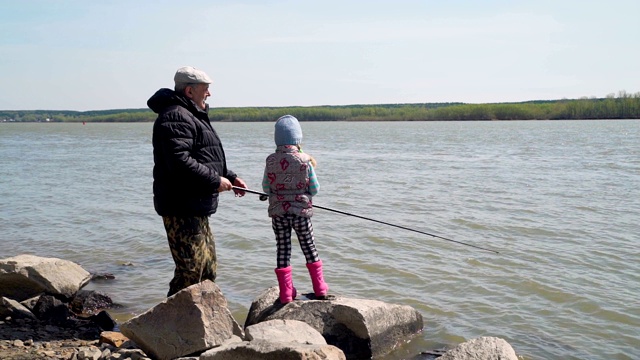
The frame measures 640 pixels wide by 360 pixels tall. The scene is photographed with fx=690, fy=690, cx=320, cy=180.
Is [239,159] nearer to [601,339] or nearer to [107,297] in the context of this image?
[107,297]

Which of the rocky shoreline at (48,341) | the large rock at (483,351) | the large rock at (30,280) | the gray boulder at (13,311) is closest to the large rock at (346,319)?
the large rock at (483,351)

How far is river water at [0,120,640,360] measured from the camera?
6684 millimetres

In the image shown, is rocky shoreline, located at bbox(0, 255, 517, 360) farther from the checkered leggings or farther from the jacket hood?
the jacket hood

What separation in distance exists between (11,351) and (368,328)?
8.83 ft

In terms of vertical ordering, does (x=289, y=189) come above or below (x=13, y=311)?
above

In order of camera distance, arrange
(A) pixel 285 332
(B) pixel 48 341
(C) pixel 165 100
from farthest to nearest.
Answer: (B) pixel 48 341, (C) pixel 165 100, (A) pixel 285 332

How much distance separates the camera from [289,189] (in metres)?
5.32

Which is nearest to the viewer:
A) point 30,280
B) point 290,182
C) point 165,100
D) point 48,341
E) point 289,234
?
point 165,100

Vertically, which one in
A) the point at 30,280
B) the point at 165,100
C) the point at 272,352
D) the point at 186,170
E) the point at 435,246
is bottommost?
the point at 435,246

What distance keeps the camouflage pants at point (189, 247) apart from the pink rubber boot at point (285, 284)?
2.00 ft

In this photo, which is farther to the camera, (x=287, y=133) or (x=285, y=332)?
(x=287, y=133)

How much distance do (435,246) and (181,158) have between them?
5.64m

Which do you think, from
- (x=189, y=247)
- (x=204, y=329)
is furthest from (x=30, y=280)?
(x=204, y=329)

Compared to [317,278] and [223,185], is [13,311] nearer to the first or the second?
[223,185]
